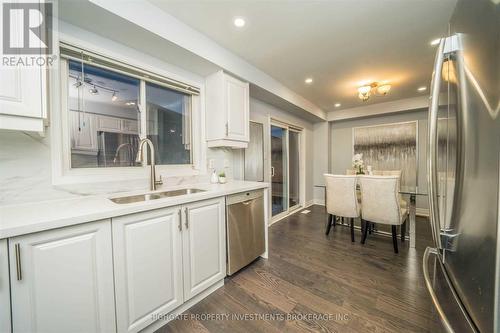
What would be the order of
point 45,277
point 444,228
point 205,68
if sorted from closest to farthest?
point 444,228
point 45,277
point 205,68

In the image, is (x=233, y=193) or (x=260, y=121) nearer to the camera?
(x=233, y=193)

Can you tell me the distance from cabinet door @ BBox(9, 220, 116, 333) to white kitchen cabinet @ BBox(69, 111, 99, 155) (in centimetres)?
87

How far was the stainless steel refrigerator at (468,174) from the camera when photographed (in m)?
0.46

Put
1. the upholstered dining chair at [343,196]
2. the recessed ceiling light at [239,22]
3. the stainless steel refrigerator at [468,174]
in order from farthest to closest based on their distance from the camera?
the upholstered dining chair at [343,196]
the recessed ceiling light at [239,22]
the stainless steel refrigerator at [468,174]

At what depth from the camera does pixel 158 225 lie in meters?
1.28

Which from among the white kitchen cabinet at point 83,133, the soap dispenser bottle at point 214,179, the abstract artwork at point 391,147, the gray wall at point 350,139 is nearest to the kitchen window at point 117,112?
the white kitchen cabinet at point 83,133

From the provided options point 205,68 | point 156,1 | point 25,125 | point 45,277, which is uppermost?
point 156,1

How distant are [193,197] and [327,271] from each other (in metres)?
1.63

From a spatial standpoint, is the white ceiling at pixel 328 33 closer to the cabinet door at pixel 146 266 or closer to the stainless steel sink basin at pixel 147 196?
the stainless steel sink basin at pixel 147 196

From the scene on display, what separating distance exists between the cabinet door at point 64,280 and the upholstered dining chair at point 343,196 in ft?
8.75

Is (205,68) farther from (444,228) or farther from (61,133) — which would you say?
(444,228)

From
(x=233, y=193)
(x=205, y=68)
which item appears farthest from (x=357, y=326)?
(x=205, y=68)

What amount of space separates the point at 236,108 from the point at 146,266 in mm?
1858

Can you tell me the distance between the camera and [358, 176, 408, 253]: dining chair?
2.30 metres
